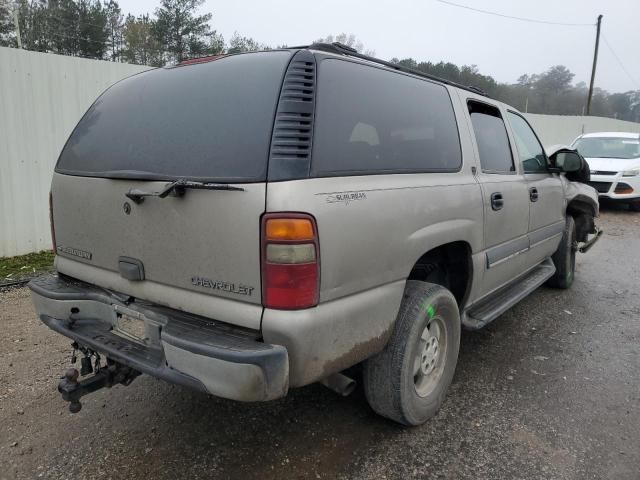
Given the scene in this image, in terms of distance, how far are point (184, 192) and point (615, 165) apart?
11242 millimetres

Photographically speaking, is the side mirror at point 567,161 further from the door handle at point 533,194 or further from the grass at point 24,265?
the grass at point 24,265

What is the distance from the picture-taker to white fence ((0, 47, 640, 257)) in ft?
18.1

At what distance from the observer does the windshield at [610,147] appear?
11312 millimetres

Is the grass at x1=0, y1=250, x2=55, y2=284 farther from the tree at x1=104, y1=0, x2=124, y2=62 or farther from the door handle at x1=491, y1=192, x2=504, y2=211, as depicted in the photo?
the tree at x1=104, y1=0, x2=124, y2=62

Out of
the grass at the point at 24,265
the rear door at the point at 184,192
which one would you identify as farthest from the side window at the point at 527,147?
the grass at the point at 24,265

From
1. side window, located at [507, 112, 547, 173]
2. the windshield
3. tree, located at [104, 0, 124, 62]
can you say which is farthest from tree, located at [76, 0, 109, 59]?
side window, located at [507, 112, 547, 173]

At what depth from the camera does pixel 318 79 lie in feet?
6.84

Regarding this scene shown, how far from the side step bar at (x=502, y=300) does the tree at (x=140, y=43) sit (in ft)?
68.7

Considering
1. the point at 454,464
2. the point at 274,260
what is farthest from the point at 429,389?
the point at 274,260

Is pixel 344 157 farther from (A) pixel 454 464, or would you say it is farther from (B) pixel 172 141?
(A) pixel 454 464

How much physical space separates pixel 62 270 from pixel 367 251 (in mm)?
1789

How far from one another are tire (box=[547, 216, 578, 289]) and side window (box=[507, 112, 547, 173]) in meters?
1.14

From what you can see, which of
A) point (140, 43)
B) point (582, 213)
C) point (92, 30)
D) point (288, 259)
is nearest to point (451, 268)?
point (288, 259)

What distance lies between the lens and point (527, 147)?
4.20 meters
